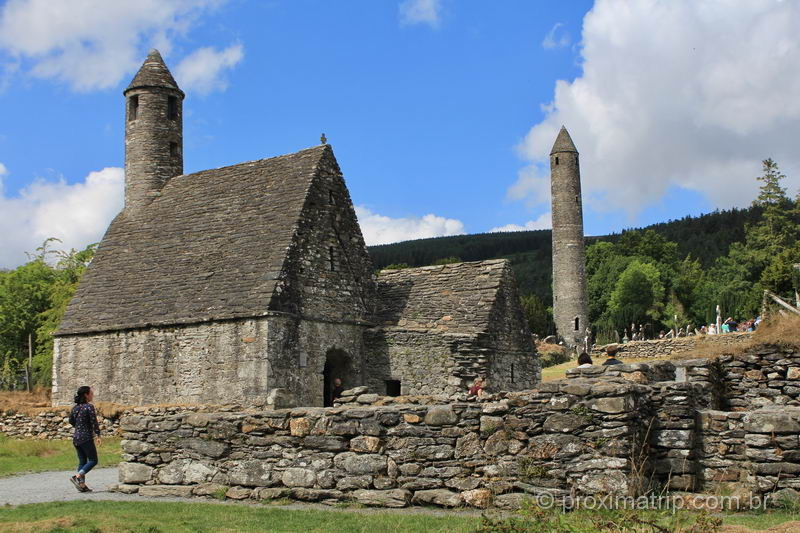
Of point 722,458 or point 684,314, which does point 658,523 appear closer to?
point 722,458

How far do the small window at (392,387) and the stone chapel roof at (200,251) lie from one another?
4.69 metres

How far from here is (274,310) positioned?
71.5ft

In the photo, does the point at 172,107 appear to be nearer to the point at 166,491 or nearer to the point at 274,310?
the point at 274,310

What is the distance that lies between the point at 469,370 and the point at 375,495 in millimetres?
11997

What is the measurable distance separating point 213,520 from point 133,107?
2423 cm

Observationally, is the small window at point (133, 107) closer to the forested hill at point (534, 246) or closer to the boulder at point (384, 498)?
the boulder at point (384, 498)

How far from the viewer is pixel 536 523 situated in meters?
8.23

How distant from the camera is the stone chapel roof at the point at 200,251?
23141 mm

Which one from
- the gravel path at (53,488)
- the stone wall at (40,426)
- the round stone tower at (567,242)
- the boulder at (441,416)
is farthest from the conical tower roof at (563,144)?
the boulder at (441,416)

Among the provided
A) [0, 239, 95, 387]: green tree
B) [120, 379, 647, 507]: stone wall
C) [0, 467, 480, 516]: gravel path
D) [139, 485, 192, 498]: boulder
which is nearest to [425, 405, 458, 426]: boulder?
[120, 379, 647, 507]: stone wall

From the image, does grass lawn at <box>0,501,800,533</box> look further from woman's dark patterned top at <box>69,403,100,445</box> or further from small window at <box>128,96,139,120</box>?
small window at <box>128,96,139,120</box>

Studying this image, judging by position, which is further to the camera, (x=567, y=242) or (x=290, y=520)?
(x=567, y=242)

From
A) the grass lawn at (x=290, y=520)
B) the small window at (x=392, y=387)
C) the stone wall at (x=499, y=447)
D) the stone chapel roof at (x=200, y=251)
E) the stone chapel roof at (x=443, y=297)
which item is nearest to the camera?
the grass lawn at (x=290, y=520)

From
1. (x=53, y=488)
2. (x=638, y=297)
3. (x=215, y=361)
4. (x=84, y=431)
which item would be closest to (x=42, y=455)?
(x=215, y=361)
